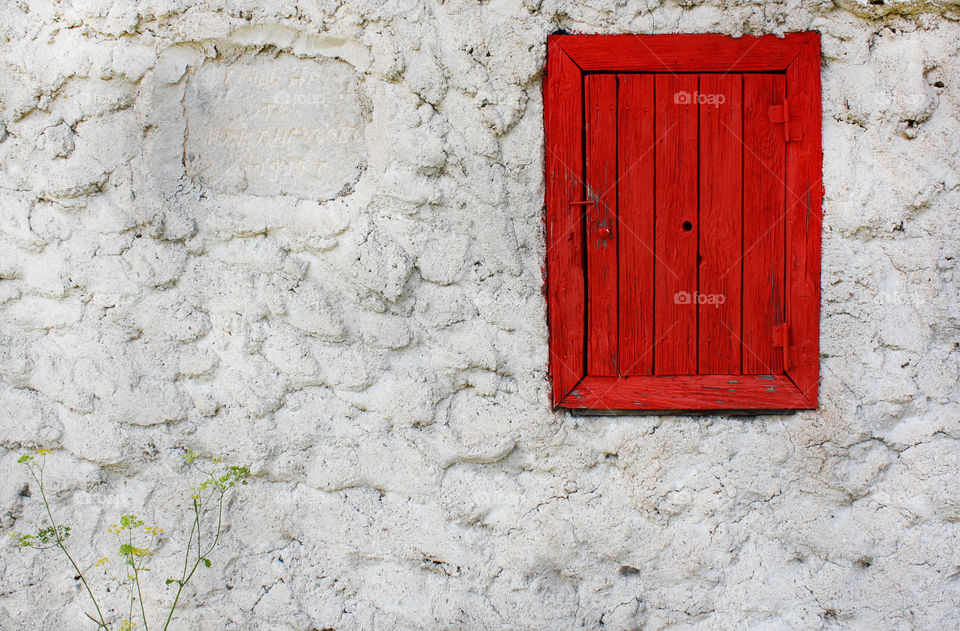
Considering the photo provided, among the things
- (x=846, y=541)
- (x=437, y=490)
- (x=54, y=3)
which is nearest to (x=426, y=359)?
(x=437, y=490)

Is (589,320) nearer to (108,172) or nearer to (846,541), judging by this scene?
(846,541)

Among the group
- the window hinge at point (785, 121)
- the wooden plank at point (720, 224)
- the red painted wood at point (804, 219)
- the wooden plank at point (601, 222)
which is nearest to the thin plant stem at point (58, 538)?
the wooden plank at point (601, 222)

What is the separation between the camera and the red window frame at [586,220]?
1935mm

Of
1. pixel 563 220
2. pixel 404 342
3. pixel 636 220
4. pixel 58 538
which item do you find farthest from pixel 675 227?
pixel 58 538

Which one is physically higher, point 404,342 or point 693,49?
point 693,49

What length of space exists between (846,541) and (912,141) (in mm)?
1252

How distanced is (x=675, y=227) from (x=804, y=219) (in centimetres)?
40

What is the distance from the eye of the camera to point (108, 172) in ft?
6.56

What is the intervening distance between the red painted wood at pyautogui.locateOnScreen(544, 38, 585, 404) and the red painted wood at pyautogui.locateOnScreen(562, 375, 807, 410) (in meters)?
0.09

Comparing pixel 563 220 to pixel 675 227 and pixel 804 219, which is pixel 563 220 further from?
pixel 804 219

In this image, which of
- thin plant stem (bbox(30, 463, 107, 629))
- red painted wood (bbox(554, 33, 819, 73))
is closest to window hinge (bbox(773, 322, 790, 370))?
red painted wood (bbox(554, 33, 819, 73))

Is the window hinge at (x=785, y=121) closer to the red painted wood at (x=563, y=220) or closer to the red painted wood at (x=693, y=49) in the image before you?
the red painted wood at (x=693, y=49)

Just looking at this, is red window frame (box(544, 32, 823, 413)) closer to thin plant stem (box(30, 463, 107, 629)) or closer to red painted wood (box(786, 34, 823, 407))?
red painted wood (box(786, 34, 823, 407))

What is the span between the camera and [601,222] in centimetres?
198
